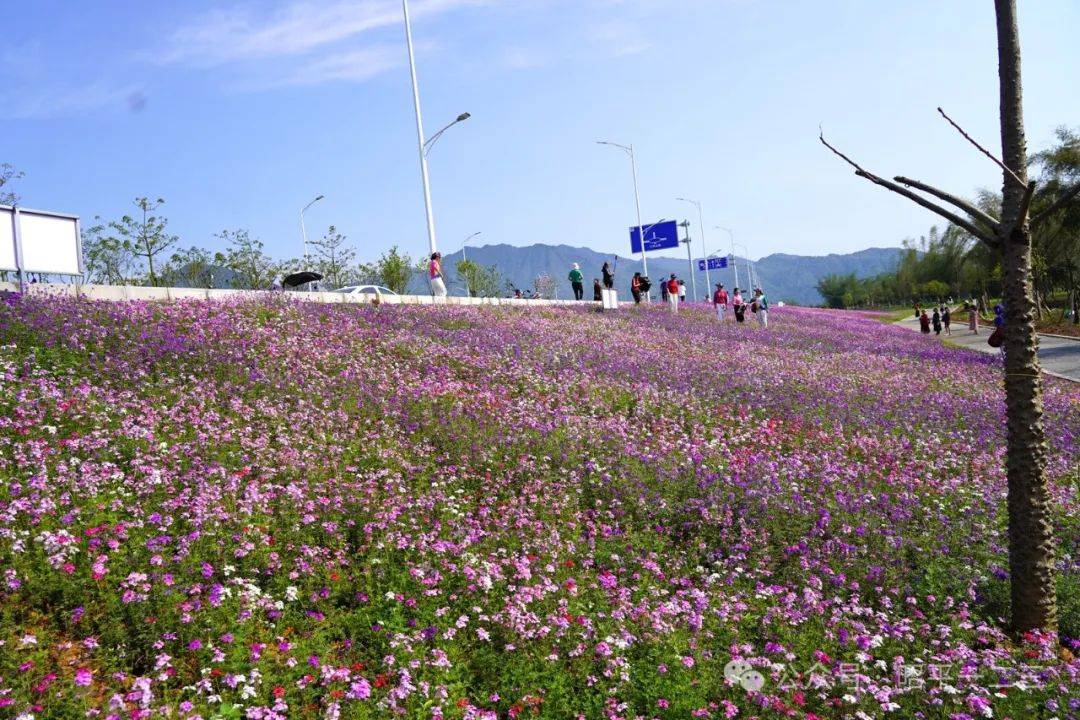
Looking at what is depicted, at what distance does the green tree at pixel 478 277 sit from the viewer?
7644 cm

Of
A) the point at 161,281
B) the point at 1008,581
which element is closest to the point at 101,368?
the point at 1008,581

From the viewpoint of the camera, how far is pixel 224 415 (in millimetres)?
10188

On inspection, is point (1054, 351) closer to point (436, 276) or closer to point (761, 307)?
point (761, 307)

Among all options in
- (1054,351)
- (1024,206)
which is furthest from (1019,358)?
(1054,351)

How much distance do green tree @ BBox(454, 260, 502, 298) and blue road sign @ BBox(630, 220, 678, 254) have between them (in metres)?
16.3

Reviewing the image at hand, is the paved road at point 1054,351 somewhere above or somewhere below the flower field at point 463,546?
below

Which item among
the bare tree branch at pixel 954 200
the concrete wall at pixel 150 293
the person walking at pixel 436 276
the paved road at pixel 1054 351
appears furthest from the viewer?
the person walking at pixel 436 276

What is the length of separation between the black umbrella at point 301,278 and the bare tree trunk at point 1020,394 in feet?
83.0

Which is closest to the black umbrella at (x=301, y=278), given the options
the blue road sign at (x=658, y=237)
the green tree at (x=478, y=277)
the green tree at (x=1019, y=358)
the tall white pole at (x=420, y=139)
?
the tall white pole at (x=420, y=139)

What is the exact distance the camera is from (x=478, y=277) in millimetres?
82062

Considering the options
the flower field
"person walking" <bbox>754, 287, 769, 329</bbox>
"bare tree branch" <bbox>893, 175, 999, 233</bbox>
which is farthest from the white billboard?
"person walking" <bbox>754, 287, 769, 329</bbox>

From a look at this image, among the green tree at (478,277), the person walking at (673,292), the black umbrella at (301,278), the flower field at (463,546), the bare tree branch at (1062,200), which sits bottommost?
the flower field at (463,546)

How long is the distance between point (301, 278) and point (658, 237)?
128 ft

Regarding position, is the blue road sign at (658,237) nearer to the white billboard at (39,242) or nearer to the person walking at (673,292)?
the person walking at (673,292)
